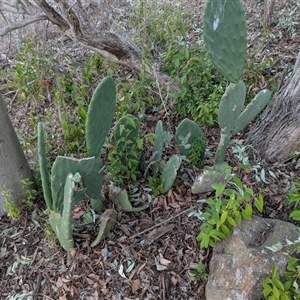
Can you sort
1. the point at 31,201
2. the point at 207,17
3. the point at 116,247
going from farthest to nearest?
the point at 31,201
the point at 116,247
the point at 207,17

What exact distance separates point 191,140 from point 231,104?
0.41 meters

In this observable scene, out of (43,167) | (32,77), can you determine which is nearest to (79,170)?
(43,167)

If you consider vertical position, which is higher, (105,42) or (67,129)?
(105,42)

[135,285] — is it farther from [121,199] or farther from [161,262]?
[121,199]

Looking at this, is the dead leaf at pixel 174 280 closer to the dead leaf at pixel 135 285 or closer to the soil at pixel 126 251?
the soil at pixel 126 251

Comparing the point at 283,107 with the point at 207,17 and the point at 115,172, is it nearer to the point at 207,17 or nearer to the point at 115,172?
the point at 207,17

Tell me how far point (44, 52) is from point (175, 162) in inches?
83.1

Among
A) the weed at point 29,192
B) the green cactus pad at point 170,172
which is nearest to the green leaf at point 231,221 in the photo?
the green cactus pad at point 170,172

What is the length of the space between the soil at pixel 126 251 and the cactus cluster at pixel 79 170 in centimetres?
18

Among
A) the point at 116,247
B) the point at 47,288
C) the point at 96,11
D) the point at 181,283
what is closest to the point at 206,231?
the point at 181,283

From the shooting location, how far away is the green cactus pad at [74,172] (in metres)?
1.76

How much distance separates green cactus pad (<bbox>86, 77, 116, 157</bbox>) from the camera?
6.10 ft

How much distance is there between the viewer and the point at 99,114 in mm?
1903

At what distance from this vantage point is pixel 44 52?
354cm
